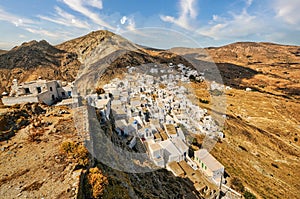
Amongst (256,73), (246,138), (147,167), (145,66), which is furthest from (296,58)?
(147,167)

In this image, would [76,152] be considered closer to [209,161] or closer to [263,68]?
[209,161]

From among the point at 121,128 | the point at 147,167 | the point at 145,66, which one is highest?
the point at 145,66

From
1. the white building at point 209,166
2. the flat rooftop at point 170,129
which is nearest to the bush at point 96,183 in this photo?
the white building at point 209,166

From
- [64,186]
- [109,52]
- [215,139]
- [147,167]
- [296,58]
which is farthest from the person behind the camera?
[296,58]

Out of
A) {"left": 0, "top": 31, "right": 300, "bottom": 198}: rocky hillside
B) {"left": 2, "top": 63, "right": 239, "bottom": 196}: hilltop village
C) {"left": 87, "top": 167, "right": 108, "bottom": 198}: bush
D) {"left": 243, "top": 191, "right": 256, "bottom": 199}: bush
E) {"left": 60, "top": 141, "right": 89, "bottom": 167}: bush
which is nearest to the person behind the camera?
{"left": 87, "top": 167, "right": 108, "bottom": 198}: bush

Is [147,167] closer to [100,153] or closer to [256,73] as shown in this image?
[100,153]

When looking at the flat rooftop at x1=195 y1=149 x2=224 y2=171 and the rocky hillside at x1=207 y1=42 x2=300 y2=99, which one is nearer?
the flat rooftop at x1=195 y1=149 x2=224 y2=171

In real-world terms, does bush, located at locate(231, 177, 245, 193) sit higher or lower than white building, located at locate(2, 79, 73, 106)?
lower

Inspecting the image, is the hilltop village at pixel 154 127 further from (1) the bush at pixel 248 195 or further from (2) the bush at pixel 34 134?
(2) the bush at pixel 34 134

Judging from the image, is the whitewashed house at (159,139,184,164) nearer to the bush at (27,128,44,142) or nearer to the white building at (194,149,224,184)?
the white building at (194,149,224,184)

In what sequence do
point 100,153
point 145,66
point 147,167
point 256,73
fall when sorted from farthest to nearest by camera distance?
point 256,73 → point 145,66 → point 147,167 → point 100,153

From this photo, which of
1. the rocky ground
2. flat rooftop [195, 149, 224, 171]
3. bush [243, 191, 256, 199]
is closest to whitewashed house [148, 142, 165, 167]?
flat rooftop [195, 149, 224, 171]
